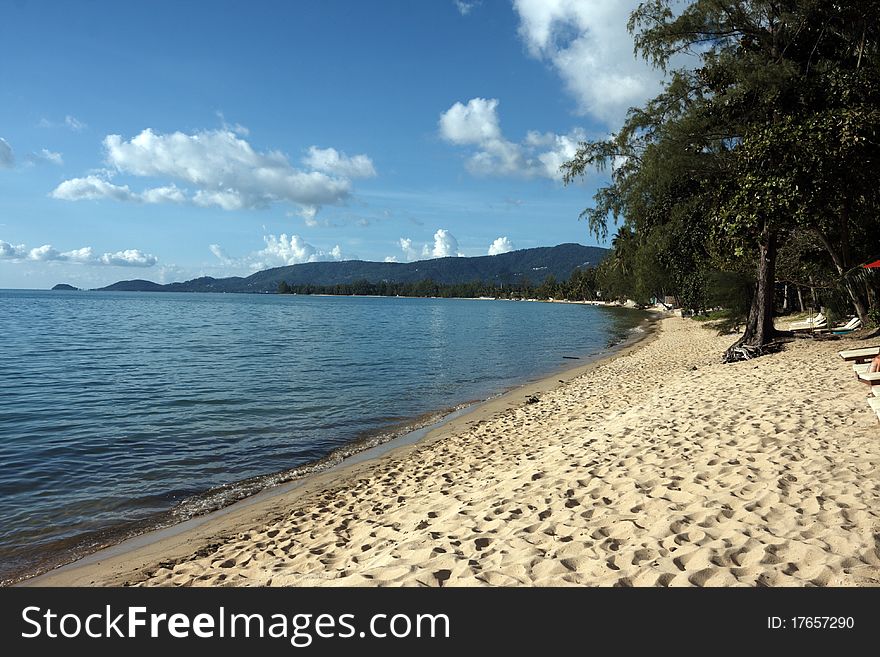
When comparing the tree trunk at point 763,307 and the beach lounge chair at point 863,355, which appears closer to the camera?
the beach lounge chair at point 863,355

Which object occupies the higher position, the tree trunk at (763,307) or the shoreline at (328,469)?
the tree trunk at (763,307)

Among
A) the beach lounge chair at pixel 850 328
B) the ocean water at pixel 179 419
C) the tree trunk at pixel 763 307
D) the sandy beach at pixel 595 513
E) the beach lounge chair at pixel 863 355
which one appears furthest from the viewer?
the beach lounge chair at pixel 850 328

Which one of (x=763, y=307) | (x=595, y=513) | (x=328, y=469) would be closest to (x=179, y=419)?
(x=328, y=469)

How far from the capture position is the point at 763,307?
1844cm

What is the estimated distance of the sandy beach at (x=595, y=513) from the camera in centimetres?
465

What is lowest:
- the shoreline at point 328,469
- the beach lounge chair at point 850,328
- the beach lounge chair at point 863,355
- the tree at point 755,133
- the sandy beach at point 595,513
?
the shoreline at point 328,469

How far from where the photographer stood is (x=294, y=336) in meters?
45.6

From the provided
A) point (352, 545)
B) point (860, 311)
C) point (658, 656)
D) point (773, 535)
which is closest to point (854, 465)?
point (773, 535)

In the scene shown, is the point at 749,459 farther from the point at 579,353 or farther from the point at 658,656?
the point at 579,353

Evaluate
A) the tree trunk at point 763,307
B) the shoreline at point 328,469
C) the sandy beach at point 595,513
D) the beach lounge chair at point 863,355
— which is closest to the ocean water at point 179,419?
the shoreline at point 328,469

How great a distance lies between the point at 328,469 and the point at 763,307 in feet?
51.3

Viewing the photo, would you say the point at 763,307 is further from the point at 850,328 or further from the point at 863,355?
the point at 863,355

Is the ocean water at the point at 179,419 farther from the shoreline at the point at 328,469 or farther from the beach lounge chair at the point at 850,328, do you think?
the beach lounge chair at the point at 850,328

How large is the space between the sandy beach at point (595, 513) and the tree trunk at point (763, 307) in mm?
7067
